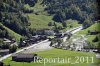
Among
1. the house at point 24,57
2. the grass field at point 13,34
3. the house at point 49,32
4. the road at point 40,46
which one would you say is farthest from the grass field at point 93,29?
the grass field at point 13,34

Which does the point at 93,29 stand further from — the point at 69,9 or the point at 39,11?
the point at 39,11

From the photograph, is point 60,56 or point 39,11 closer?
point 60,56

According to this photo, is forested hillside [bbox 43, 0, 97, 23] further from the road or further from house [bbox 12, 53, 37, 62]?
house [bbox 12, 53, 37, 62]

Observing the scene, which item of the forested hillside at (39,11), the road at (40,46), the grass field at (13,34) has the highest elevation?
the forested hillside at (39,11)

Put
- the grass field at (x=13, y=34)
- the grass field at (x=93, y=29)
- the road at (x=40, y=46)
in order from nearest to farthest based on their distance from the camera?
1. the grass field at (x=93, y=29)
2. the road at (x=40, y=46)
3. the grass field at (x=13, y=34)

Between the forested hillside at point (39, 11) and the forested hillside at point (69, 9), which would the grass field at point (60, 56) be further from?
the forested hillside at point (69, 9)

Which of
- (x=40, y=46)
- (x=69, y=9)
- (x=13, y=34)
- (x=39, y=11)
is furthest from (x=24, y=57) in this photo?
(x=69, y=9)

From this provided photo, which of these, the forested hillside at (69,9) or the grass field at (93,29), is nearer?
the grass field at (93,29)
